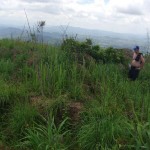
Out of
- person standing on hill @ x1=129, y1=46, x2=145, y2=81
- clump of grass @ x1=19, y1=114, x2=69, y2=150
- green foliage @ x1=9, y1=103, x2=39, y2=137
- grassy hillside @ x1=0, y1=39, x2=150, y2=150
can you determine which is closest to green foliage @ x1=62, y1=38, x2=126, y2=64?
grassy hillside @ x1=0, y1=39, x2=150, y2=150

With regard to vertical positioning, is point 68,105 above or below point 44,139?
above

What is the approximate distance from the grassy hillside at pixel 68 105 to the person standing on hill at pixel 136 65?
25cm

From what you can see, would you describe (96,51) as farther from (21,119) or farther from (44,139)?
(44,139)

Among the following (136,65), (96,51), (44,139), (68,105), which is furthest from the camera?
(96,51)

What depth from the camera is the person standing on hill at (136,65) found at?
11.3m

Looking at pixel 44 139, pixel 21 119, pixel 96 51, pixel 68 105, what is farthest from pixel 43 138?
pixel 96 51

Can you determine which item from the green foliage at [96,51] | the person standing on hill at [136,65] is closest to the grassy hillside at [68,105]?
the person standing on hill at [136,65]

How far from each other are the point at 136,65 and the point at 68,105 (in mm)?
4307

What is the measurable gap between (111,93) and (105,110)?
3.44ft

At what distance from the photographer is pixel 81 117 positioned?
24.7 feet

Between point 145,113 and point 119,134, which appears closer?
point 119,134

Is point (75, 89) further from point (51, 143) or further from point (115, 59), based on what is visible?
point (115, 59)

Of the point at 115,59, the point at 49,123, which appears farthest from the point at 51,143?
the point at 115,59

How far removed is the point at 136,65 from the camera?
37.9ft
